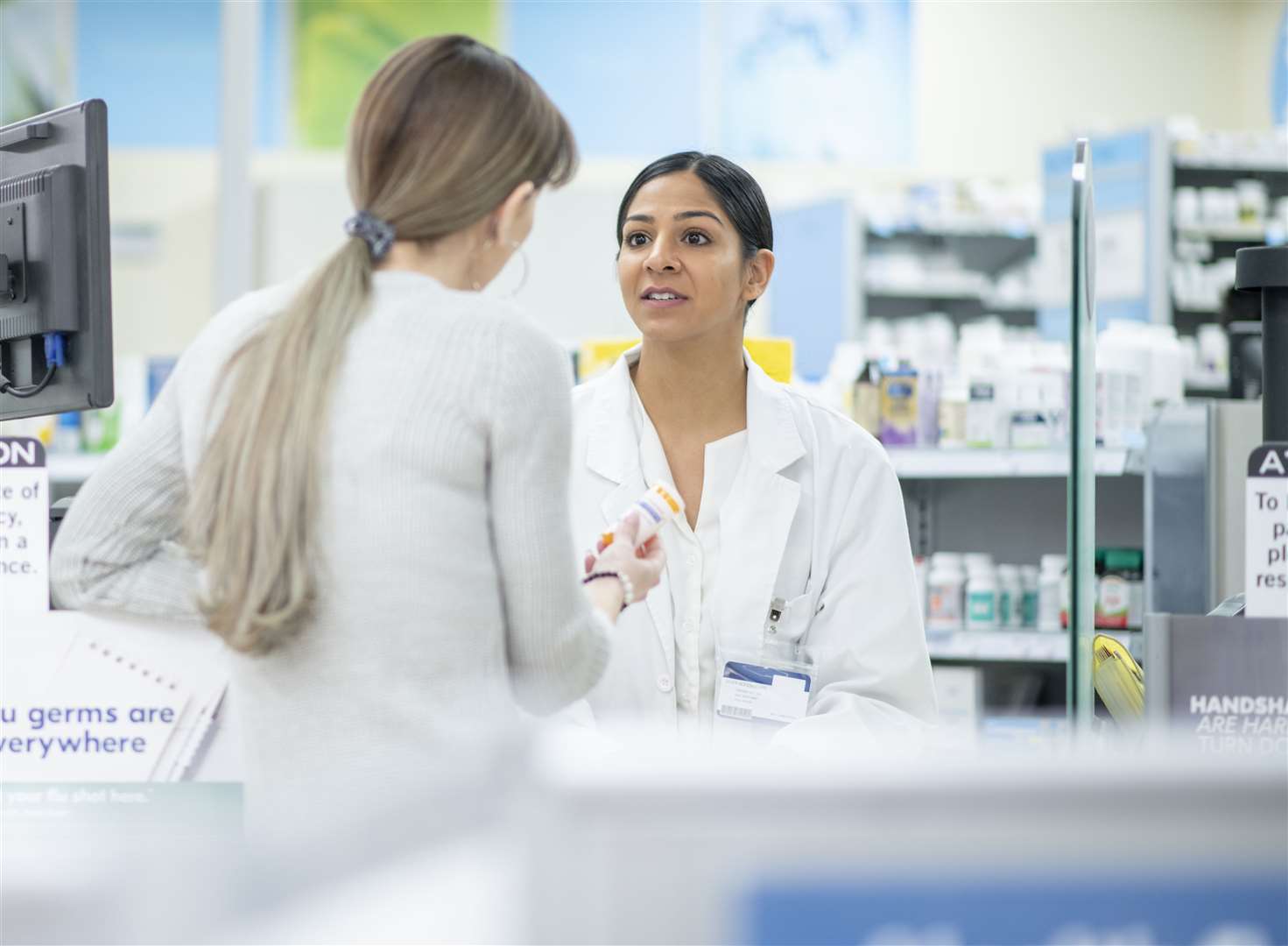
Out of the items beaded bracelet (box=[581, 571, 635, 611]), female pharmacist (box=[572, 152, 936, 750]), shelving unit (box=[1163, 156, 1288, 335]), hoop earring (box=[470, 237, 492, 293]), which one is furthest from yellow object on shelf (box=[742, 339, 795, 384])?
shelving unit (box=[1163, 156, 1288, 335])

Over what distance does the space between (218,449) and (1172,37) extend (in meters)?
11.1

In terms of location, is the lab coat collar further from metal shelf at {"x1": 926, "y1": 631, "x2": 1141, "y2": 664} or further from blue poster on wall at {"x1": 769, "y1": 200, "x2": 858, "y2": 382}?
blue poster on wall at {"x1": 769, "y1": 200, "x2": 858, "y2": 382}

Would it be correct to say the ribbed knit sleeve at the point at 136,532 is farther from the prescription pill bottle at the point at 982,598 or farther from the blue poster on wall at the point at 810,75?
the blue poster on wall at the point at 810,75

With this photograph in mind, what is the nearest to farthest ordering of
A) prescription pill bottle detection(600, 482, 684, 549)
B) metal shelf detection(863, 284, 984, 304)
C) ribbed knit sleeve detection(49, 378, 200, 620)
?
ribbed knit sleeve detection(49, 378, 200, 620) < prescription pill bottle detection(600, 482, 684, 549) < metal shelf detection(863, 284, 984, 304)

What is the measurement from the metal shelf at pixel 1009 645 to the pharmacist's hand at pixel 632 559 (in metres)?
2.40

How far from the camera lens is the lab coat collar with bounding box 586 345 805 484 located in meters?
2.16

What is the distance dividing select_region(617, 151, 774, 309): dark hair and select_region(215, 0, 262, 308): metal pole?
4051 millimetres

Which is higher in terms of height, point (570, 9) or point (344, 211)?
point (570, 9)

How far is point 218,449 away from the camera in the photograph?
1.26 m

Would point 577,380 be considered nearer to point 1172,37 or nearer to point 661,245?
point 661,245

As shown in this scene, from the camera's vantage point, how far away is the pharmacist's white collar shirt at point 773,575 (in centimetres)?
202

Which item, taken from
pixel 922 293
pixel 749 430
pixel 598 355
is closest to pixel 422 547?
pixel 749 430

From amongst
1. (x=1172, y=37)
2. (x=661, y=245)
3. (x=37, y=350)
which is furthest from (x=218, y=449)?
(x=1172, y=37)

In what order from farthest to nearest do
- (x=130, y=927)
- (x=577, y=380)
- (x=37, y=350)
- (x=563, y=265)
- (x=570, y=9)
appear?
(x=570, y=9)
(x=563, y=265)
(x=577, y=380)
(x=37, y=350)
(x=130, y=927)
